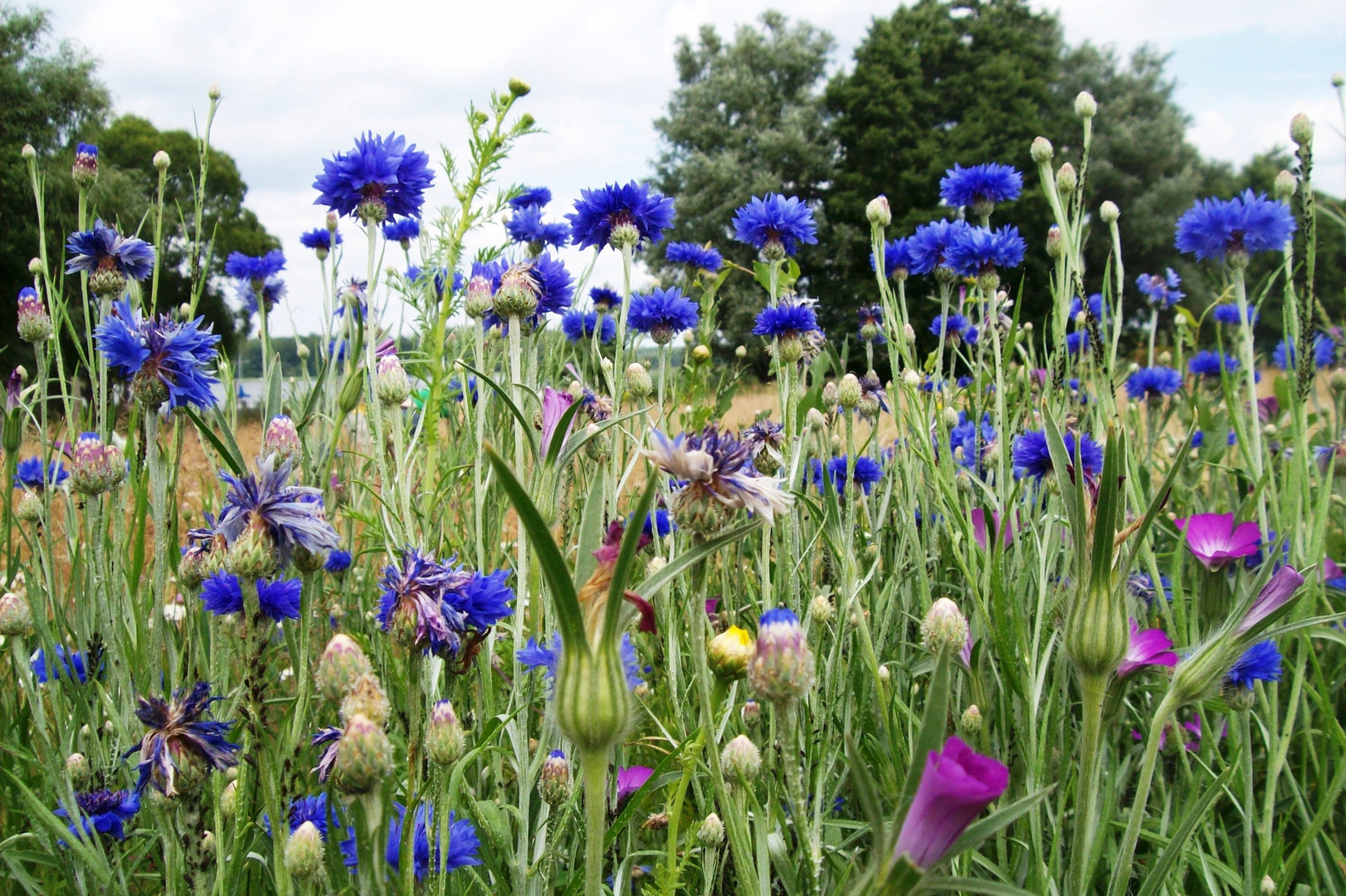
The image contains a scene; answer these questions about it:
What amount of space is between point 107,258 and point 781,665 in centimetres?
116

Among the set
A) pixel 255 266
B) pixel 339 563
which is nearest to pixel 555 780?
pixel 339 563

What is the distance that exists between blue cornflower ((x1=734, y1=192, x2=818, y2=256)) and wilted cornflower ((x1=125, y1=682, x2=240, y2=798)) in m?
1.06

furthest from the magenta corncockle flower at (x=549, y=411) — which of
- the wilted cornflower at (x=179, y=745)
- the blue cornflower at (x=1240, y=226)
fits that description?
the blue cornflower at (x=1240, y=226)

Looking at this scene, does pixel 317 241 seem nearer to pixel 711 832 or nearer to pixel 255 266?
pixel 255 266

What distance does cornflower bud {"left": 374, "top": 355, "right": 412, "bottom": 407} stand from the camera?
910 millimetres

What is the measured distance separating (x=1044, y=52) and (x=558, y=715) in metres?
19.0

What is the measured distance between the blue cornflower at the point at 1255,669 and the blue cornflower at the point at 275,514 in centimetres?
88

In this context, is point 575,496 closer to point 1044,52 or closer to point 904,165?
point 904,165

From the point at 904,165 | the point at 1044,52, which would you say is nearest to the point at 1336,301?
the point at 1044,52

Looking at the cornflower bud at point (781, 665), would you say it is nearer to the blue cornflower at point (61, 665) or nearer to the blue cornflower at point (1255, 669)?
the blue cornflower at point (1255, 669)

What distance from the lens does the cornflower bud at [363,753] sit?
447mm

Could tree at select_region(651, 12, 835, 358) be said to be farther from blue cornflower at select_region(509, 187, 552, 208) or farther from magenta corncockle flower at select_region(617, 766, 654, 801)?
magenta corncockle flower at select_region(617, 766, 654, 801)

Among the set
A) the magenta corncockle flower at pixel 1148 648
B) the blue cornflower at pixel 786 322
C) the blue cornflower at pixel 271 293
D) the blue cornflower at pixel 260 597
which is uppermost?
the blue cornflower at pixel 271 293

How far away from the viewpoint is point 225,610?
88cm
